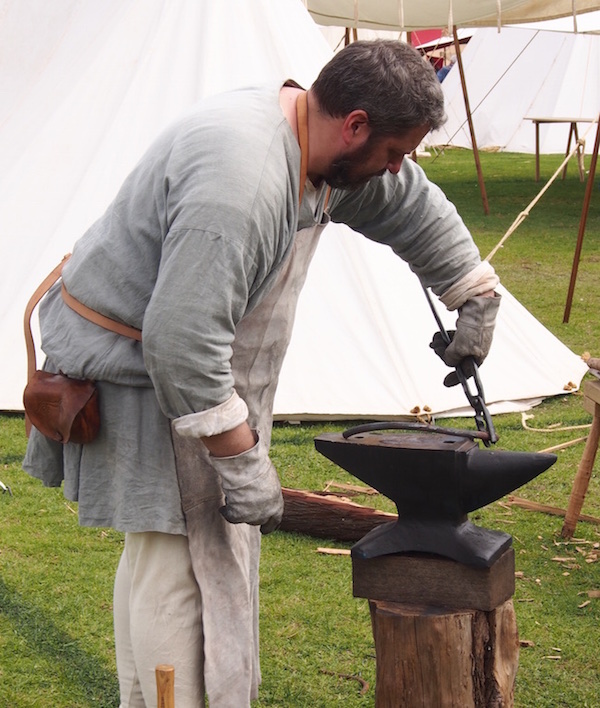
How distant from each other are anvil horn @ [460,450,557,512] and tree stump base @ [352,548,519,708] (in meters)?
0.15

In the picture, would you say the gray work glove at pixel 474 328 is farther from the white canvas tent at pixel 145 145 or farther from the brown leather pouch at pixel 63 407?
the white canvas tent at pixel 145 145

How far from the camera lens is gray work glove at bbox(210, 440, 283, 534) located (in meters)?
1.84

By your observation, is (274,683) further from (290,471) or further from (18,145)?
(18,145)

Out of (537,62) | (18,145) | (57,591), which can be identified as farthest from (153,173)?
(537,62)

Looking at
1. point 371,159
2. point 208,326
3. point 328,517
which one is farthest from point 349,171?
point 328,517

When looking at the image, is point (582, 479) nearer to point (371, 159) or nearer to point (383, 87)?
point (371, 159)

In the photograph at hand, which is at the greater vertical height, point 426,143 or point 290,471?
point 290,471

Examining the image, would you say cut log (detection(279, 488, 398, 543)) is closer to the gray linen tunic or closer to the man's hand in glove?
the gray linen tunic

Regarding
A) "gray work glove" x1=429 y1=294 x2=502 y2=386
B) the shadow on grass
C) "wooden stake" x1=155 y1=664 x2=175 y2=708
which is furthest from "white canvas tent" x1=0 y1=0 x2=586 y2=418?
"wooden stake" x1=155 y1=664 x2=175 y2=708

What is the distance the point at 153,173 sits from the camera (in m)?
1.80

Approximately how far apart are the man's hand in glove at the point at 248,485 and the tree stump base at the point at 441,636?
307 mm

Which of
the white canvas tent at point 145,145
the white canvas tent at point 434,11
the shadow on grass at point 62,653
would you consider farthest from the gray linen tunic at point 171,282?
the white canvas tent at point 434,11

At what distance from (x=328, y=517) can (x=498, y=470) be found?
5.27 feet

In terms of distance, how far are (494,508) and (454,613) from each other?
1.81m
